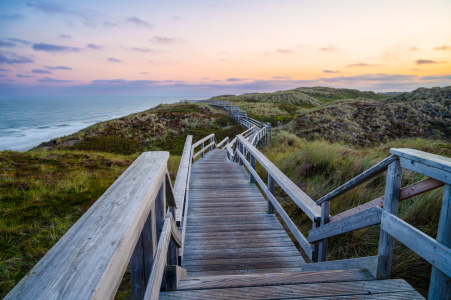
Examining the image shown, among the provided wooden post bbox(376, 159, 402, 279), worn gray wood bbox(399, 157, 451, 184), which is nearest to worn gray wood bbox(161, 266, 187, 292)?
wooden post bbox(376, 159, 402, 279)

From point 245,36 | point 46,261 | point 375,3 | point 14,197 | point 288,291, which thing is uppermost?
point 245,36

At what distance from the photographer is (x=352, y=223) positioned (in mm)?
2072

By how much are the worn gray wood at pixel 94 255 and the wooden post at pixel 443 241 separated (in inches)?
67.8

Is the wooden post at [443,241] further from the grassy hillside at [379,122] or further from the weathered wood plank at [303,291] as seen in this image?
the grassy hillside at [379,122]

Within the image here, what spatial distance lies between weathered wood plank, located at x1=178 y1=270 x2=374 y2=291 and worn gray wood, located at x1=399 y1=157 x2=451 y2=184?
1002mm

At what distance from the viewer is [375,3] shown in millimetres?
10336

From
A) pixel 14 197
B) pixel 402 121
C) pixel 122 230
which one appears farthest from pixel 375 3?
pixel 14 197

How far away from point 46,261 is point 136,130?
24.1 meters

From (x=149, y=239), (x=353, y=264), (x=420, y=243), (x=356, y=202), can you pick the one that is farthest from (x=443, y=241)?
(x=356, y=202)

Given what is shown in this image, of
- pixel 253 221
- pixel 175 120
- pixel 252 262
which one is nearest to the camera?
pixel 252 262

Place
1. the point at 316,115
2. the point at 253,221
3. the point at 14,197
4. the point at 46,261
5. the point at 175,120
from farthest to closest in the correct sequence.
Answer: the point at 175,120
the point at 316,115
the point at 14,197
the point at 253,221
the point at 46,261

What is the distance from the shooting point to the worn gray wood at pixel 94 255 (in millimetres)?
639

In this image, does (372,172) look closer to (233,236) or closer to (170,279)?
(170,279)

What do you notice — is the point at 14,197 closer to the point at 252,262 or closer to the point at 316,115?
the point at 252,262
